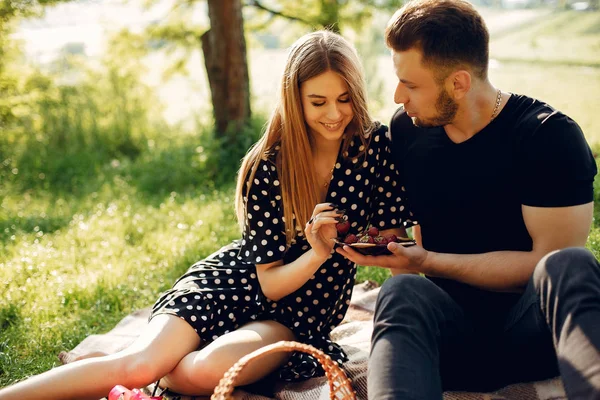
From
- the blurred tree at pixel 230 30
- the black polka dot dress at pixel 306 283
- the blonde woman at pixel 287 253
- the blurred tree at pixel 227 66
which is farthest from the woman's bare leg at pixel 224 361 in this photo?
the blurred tree at pixel 227 66

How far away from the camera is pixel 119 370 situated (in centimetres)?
266

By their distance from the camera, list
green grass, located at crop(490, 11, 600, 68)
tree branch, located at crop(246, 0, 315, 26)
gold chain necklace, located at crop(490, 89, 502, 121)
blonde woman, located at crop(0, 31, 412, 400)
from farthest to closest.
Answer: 1. green grass, located at crop(490, 11, 600, 68)
2. tree branch, located at crop(246, 0, 315, 26)
3. blonde woman, located at crop(0, 31, 412, 400)
4. gold chain necklace, located at crop(490, 89, 502, 121)

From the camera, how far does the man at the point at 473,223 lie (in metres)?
2.09

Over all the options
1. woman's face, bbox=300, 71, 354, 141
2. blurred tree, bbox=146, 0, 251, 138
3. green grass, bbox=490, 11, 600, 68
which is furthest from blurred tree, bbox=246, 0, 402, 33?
woman's face, bbox=300, 71, 354, 141

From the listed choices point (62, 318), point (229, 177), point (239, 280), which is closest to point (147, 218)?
A: point (229, 177)

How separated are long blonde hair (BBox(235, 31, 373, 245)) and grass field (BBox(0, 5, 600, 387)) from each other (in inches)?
58.3

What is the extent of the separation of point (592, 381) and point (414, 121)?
1330 millimetres

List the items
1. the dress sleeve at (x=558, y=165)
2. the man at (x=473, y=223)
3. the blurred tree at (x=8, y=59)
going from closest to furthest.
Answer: the man at (x=473, y=223)
the dress sleeve at (x=558, y=165)
the blurred tree at (x=8, y=59)

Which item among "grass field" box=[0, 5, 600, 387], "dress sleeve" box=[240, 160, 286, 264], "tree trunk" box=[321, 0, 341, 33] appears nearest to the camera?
"dress sleeve" box=[240, 160, 286, 264]

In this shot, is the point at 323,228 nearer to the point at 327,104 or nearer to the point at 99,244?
the point at 327,104

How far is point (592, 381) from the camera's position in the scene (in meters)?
1.74

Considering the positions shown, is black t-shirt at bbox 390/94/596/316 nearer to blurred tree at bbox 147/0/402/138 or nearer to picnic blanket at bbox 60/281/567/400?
picnic blanket at bbox 60/281/567/400

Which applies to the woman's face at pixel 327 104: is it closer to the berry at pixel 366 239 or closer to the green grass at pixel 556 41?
the berry at pixel 366 239

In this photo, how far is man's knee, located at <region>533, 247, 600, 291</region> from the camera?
76.8 inches
